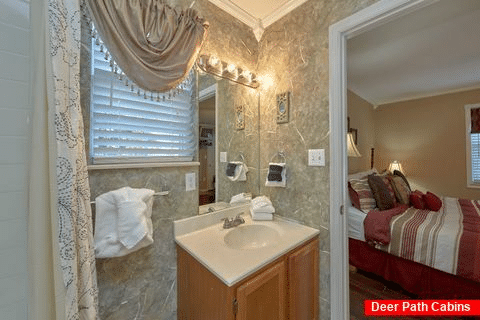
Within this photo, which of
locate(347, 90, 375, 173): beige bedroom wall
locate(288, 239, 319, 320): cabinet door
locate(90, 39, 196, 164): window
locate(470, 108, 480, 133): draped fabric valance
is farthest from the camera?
locate(347, 90, 375, 173): beige bedroom wall

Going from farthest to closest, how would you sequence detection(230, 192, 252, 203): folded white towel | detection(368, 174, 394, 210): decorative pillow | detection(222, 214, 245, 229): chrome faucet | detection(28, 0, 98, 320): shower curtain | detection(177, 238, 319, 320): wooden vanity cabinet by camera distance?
detection(368, 174, 394, 210): decorative pillow
detection(230, 192, 252, 203): folded white towel
detection(222, 214, 245, 229): chrome faucet
detection(177, 238, 319, 320): wooden vanity cabinet
detection(28, 0, 98, 320): shower curtain

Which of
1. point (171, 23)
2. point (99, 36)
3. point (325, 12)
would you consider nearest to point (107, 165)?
point (99, 36)

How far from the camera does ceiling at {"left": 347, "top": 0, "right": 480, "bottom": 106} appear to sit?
5.31 feet

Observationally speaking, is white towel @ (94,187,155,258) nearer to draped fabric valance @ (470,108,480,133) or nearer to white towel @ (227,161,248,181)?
white towel @ (227,161,248,181)

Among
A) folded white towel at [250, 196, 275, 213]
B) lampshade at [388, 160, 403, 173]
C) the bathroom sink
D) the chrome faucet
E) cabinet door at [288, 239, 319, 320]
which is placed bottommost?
cabinet door at [288, 239, 319, 320]

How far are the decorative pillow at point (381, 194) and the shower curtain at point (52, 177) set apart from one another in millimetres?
2562

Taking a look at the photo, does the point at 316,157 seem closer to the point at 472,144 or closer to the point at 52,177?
the point at 52,177

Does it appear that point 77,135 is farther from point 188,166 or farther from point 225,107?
point 225,107

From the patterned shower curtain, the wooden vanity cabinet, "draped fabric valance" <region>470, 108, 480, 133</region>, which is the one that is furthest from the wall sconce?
"draped fabric valance" <region>470, 108, 480, 133</region>

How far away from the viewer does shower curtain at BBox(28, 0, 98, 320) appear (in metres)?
0.62

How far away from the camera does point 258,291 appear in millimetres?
875

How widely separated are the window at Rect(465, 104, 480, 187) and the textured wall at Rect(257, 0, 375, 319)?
156 inches

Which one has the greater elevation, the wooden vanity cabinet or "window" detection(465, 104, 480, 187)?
"window" detection(465, 104, 480, 187)

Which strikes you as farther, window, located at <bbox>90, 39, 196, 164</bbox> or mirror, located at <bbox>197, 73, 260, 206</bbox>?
mirror, located at <bbox>197, 73, 260, 206</bbox>
